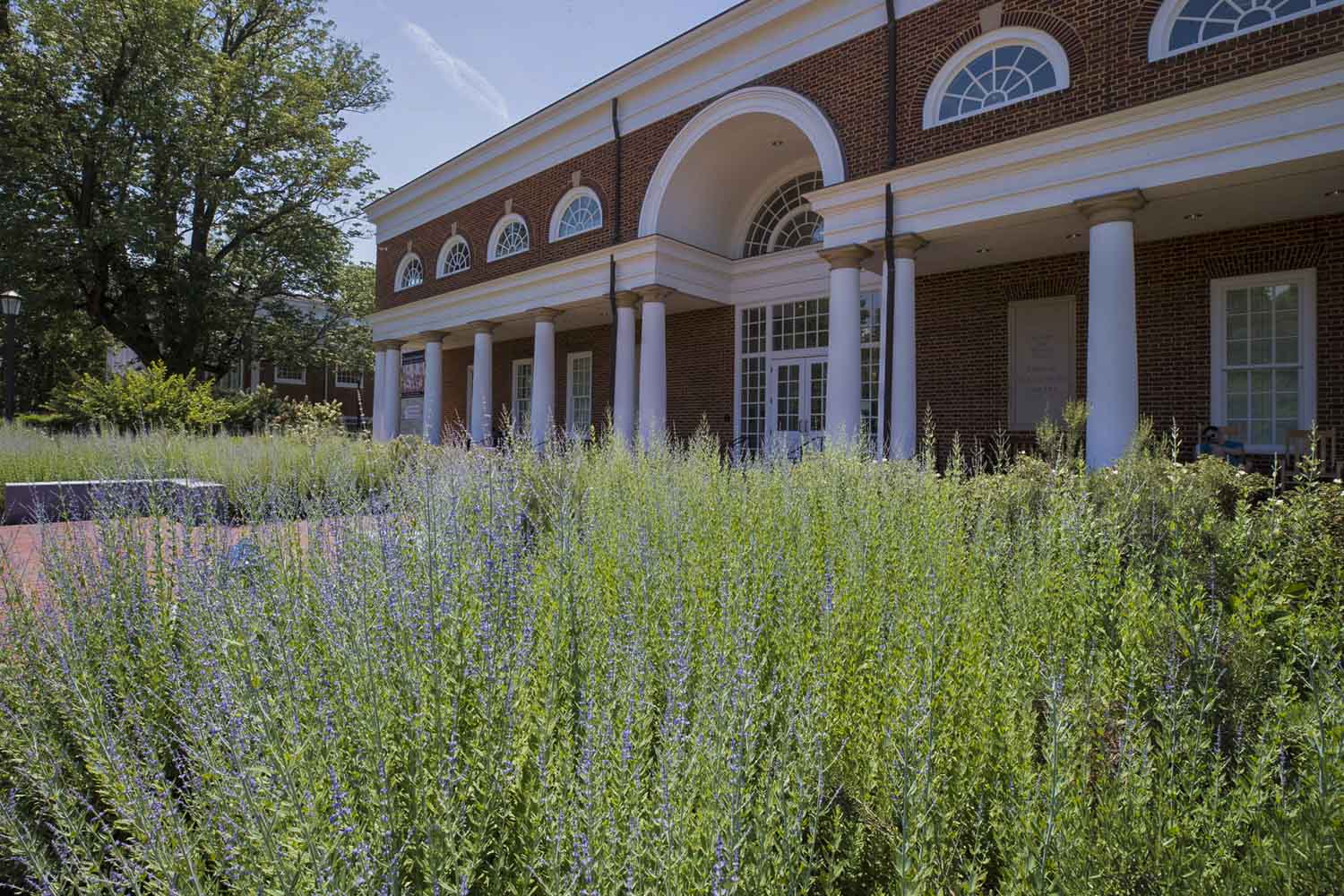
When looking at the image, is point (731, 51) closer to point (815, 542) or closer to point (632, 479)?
point (632, 479)

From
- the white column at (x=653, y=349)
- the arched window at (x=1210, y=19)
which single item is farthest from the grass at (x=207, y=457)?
the arched window at (x=1210, y=19)

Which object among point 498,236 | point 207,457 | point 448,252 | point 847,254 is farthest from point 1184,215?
point 448,252

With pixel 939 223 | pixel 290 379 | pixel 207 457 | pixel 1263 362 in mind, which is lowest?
pixel 207 457

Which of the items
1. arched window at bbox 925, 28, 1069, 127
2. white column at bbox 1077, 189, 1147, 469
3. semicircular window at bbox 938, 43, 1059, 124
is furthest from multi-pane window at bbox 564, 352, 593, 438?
white column at bbox 1077, 189, 1147, 469

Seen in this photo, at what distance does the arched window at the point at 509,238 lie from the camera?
58.6ft

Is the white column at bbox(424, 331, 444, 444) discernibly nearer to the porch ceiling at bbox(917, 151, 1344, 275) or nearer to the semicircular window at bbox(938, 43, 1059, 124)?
the porch ceiling at bbox(917, 151, 1344, 275)

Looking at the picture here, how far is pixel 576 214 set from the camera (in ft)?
54.1

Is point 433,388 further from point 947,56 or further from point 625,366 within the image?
point 947,56

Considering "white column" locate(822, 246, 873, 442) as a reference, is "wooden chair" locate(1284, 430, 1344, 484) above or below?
below

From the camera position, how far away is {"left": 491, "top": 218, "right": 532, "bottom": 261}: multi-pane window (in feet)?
58.5

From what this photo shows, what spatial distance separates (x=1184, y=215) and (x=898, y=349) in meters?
3.97

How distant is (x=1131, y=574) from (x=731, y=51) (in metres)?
13.0

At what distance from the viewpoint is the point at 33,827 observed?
2.28 metres

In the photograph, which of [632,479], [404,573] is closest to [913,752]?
[404,573]
